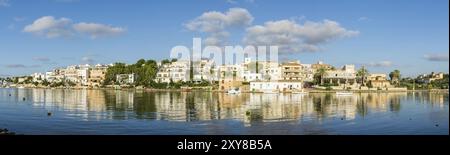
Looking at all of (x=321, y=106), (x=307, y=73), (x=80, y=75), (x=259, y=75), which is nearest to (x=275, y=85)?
(x=259, y=75)

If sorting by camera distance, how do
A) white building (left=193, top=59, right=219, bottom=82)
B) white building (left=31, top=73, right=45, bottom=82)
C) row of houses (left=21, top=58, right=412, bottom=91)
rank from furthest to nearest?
white building (left=31, top=73, right=45, bottom=82) < white building (left=193, top=59, right=219, bottom=82) < row of houses (left=21, top=58, right=412, bottom=91)

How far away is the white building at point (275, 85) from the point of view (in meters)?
50.3

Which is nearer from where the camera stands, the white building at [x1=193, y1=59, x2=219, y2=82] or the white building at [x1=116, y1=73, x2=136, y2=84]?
the white building at [x1=193, y1=59, x2=219, y2=82]

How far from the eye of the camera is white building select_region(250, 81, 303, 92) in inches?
1982

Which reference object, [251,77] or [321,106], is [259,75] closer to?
[251,77]

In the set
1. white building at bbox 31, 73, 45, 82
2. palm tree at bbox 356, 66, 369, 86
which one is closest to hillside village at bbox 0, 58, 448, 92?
palm tree at bbox 356, 66, 369, 86

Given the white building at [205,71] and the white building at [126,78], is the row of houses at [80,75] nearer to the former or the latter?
the white building at [126,78]

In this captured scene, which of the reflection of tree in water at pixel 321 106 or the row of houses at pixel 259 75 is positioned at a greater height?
Answer: the row of houses at pixel 259 75

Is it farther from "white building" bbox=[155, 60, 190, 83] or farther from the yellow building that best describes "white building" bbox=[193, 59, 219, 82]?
the yellow building

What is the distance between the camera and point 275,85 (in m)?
50.6

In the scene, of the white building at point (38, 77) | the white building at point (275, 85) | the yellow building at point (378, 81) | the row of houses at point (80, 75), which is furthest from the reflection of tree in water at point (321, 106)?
the white building at point (38, 77)

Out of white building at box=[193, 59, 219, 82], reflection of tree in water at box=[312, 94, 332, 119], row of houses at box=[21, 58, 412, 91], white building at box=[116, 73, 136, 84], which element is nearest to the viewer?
reflection of tree in water at box=[312, 94, 332, 119]

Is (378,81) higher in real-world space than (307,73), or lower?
lower
